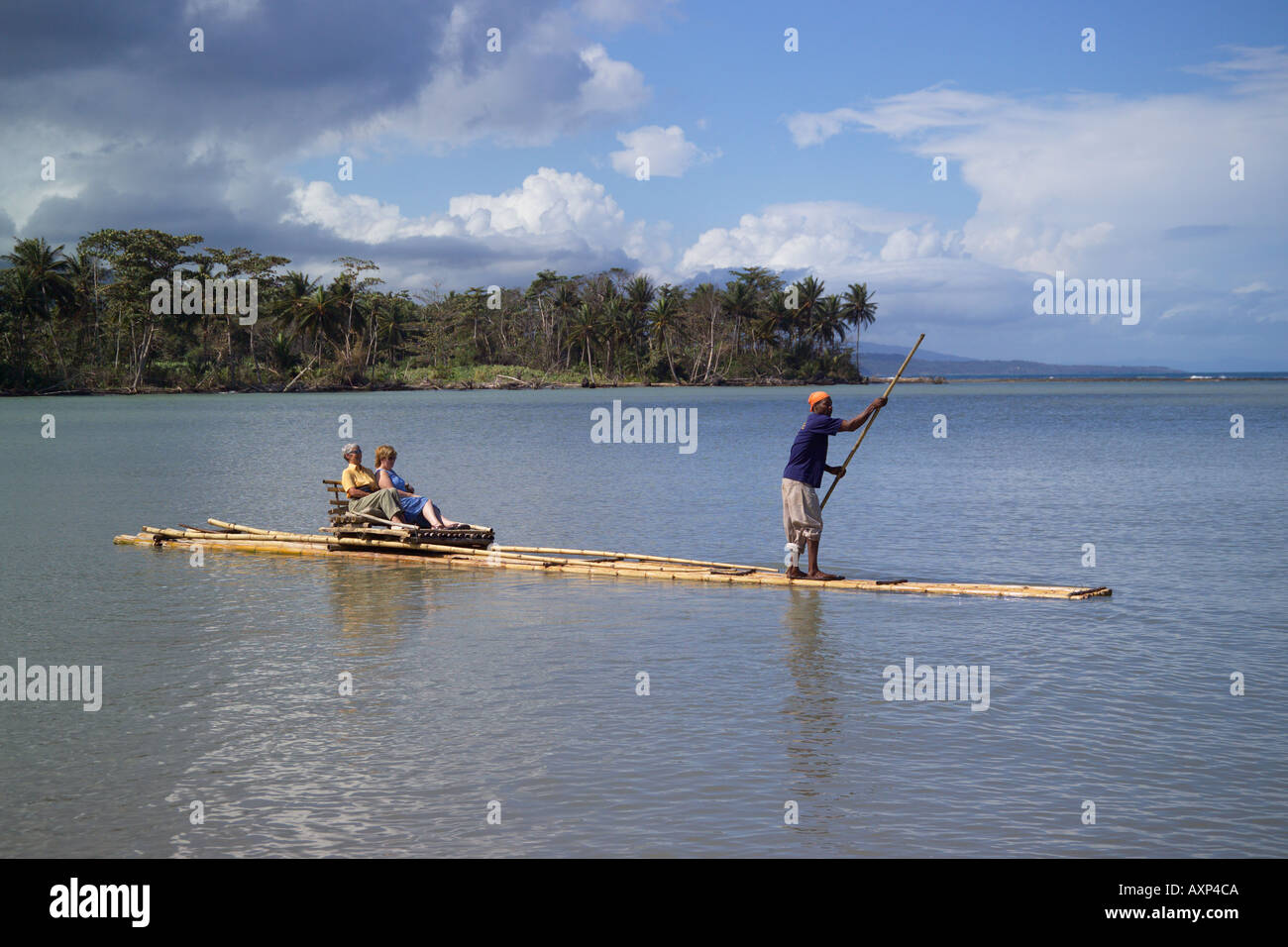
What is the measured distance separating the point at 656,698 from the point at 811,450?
4.93 m

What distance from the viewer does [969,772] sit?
7129mm

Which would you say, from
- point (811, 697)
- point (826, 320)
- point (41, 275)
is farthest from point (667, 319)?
point (811, 697)

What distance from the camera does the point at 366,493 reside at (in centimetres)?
1603

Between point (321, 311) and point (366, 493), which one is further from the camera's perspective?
point (321, 311)

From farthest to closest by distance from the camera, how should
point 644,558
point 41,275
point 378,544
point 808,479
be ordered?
point 41,275 → point 378,544 → point 644,558 → point 808,479

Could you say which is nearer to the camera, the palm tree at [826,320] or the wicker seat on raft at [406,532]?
the wicker seat on raft at [406,532]

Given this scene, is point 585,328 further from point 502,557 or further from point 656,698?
point 656,698

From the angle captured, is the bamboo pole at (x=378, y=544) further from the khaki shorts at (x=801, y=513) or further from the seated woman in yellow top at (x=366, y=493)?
the khaki shorts at (x=801, y=513)

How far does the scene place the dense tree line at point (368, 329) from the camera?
9012cm

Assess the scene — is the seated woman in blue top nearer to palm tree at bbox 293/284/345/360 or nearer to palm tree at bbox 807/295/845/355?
palm tree at bbox 293/284/345/360

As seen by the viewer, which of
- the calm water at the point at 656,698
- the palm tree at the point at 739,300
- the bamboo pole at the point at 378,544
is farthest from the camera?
the palm tree at the point at 739,300

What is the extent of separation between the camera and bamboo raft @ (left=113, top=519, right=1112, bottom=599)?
42.3ft

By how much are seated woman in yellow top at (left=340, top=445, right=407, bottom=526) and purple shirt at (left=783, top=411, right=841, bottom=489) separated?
5766mm

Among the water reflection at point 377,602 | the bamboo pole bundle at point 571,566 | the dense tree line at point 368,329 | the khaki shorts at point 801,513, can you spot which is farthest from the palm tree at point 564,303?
the khaki shorts at point 801,513
